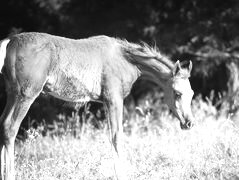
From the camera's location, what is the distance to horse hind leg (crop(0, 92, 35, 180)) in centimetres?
489

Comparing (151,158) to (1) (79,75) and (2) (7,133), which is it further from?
(2) (7,133)

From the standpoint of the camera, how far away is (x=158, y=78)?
6121 millimetres

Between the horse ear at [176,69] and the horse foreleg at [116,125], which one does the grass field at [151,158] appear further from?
the horse ear at [176,69]

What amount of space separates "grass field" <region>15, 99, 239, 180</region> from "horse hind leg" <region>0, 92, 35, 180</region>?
21cm

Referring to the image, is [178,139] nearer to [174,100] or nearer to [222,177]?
[174,100]

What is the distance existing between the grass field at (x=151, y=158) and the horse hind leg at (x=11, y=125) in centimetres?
21

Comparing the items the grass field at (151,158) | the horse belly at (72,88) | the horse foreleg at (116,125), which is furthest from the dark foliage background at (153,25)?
the horse foreleg at (116,125)

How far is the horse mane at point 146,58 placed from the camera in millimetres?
5968

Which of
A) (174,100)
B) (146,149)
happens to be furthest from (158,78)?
(146,149)

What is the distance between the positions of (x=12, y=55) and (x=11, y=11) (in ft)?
14.9

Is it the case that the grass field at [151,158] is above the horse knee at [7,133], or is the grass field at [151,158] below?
below

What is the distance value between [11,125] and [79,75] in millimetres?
1104

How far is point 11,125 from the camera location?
193 inches

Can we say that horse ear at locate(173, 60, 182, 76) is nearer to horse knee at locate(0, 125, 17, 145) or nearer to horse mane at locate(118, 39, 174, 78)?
horse mane at locate(118, 39, 174, 78)
